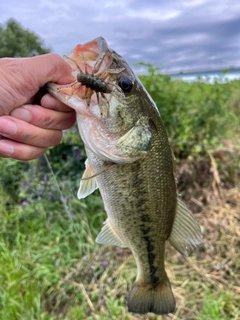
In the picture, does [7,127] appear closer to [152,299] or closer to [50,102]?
[50,102]

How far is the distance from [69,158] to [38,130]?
7.74 ft

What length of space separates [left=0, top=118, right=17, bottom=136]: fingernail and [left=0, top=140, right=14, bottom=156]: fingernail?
0.23 feet

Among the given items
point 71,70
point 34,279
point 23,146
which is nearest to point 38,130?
point 23,146

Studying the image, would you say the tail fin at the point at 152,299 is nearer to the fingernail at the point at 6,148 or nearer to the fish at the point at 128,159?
the fish at the point at 128,159

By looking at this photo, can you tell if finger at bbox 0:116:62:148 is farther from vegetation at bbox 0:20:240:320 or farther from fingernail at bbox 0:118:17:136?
vegetation at bbox 0:20:240:320

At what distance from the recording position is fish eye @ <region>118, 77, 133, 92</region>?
4.07 ft

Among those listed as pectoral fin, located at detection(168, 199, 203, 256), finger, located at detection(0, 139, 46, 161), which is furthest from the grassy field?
finger, located at detection(0, 139, 46, 161)

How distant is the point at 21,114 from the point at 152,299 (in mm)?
1150

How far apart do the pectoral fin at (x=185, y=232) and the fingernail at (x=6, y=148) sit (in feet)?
2.59

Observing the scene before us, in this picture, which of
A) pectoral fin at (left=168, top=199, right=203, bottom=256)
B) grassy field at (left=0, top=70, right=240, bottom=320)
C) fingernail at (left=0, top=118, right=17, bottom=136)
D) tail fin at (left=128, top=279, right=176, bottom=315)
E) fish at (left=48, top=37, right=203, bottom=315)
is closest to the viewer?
fish at (left=48, top=37, right=203, bottom=315)

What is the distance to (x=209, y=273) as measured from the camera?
10.2ft

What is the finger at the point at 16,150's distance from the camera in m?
1.45

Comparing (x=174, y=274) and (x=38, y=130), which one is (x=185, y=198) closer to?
(x=174, y=274)

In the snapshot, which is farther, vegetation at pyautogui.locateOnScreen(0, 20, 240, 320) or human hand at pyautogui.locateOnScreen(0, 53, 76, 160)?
vegetation at pyautogui.locateOnScreen(0, 20, 240, 320)
